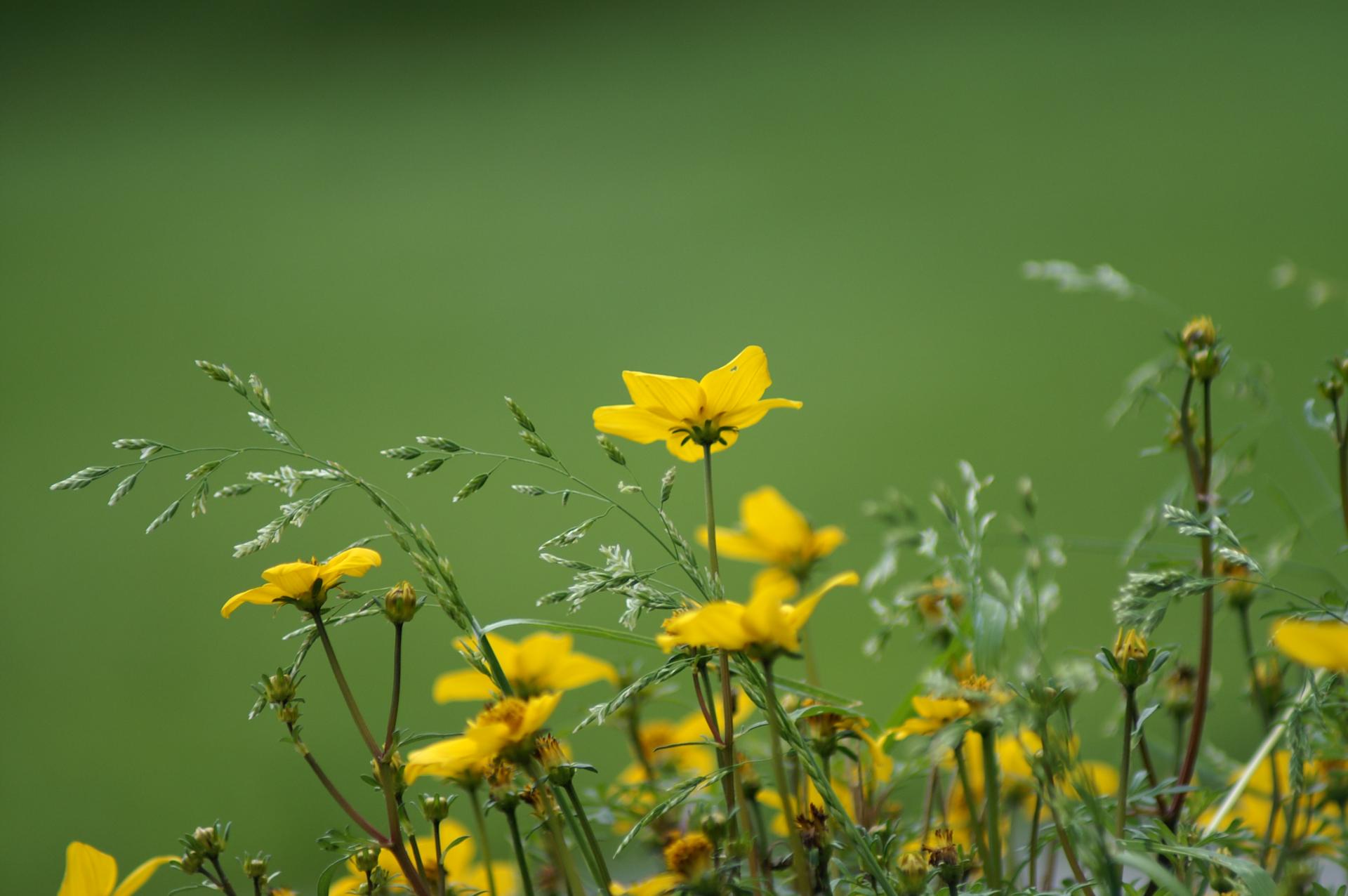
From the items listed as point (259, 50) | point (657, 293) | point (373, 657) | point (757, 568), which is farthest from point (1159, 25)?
point (373, 657)

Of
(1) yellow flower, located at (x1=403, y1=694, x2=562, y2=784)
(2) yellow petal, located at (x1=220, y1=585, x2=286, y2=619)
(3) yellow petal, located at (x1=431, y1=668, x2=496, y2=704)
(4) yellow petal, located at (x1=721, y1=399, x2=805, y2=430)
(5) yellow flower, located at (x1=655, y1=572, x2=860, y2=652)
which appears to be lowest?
(3) yellow petal, located at (x1=431, y1=668, x2=496, y2=704)

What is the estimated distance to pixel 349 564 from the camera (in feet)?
0.95

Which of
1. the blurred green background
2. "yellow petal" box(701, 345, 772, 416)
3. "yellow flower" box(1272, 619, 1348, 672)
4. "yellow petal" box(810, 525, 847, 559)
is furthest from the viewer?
the blurred green background

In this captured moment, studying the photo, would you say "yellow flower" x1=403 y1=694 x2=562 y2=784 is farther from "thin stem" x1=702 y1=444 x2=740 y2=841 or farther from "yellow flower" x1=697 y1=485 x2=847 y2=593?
"yellow flower" x1=697 y1=485 x2=847 y2=593

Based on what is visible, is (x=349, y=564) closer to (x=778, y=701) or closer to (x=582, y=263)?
(x=778, y=701)

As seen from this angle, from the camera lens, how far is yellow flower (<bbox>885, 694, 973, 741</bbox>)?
0.33m

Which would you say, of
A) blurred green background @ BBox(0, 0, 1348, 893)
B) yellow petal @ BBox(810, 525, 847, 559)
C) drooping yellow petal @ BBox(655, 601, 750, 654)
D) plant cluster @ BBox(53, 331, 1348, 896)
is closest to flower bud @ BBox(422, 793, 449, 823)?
plant cluster @ BBox(53, 331, 1348, 896)

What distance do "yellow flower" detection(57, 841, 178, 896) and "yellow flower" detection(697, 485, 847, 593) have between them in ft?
0.83

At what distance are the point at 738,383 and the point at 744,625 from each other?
103 millimetres

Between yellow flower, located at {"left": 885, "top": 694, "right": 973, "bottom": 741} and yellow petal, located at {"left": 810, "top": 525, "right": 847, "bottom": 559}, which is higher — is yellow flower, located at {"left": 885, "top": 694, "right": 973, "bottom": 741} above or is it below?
below

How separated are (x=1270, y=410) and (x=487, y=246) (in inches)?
68.8

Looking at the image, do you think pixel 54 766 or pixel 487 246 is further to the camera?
pixel 487 246

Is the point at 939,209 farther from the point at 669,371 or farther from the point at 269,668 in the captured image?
the point at 269,668

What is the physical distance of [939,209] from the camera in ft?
6.70
